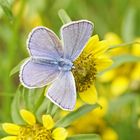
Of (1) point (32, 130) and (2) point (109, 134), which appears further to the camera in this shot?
(2) point (109, 134)

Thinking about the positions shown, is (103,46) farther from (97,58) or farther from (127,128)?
(127,128)

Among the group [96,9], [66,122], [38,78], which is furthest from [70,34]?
[96,9]

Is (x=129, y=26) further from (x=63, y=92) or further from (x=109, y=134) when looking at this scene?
(x=63, y=92)

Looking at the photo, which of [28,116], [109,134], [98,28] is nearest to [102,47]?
[28,116]

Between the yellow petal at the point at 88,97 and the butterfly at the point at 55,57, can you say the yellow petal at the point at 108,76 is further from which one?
the butterfly at the point at 55,57

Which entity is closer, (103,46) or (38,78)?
(38,78)
